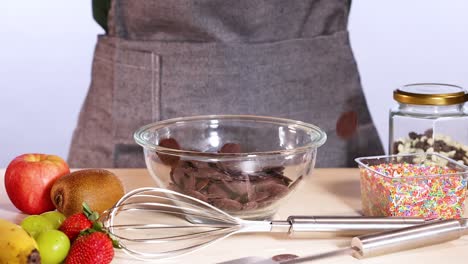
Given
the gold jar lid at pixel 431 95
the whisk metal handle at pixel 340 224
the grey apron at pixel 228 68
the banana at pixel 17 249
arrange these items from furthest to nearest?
the grey apron at pixel 228 68 → the gold jar lid at pixel 431 95 → the whisk metal handle at pixel 340 224 → the banana at pixel 17 249

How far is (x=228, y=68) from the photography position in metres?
1.20

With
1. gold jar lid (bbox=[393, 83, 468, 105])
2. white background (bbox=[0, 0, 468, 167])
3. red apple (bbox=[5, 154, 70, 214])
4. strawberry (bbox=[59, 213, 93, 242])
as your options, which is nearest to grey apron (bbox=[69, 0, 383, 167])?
gold jar lid (bbox=[393, 83, 468, 105])

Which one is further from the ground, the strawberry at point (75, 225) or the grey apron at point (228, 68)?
the grey apron at point (228, 68)

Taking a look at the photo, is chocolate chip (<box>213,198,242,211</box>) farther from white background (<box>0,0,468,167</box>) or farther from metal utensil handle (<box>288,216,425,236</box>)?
white background (<box>0,0,468,167</box>)

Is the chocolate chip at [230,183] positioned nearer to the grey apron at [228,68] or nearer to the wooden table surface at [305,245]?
the wooden table surface at [305,245]

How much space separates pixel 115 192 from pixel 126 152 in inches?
14.3

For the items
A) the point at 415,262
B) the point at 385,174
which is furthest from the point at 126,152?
the point at 415,262

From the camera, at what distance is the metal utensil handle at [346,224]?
831 mm

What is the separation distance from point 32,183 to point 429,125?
1.51ft

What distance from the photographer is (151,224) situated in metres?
0.87

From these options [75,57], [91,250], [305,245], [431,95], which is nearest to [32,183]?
[91,250]

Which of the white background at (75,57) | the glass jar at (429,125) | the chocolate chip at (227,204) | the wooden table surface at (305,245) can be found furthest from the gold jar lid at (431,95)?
the white background at (75,57)

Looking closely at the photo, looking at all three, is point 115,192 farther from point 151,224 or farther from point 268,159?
point 268,159

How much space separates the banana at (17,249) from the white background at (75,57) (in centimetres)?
126
